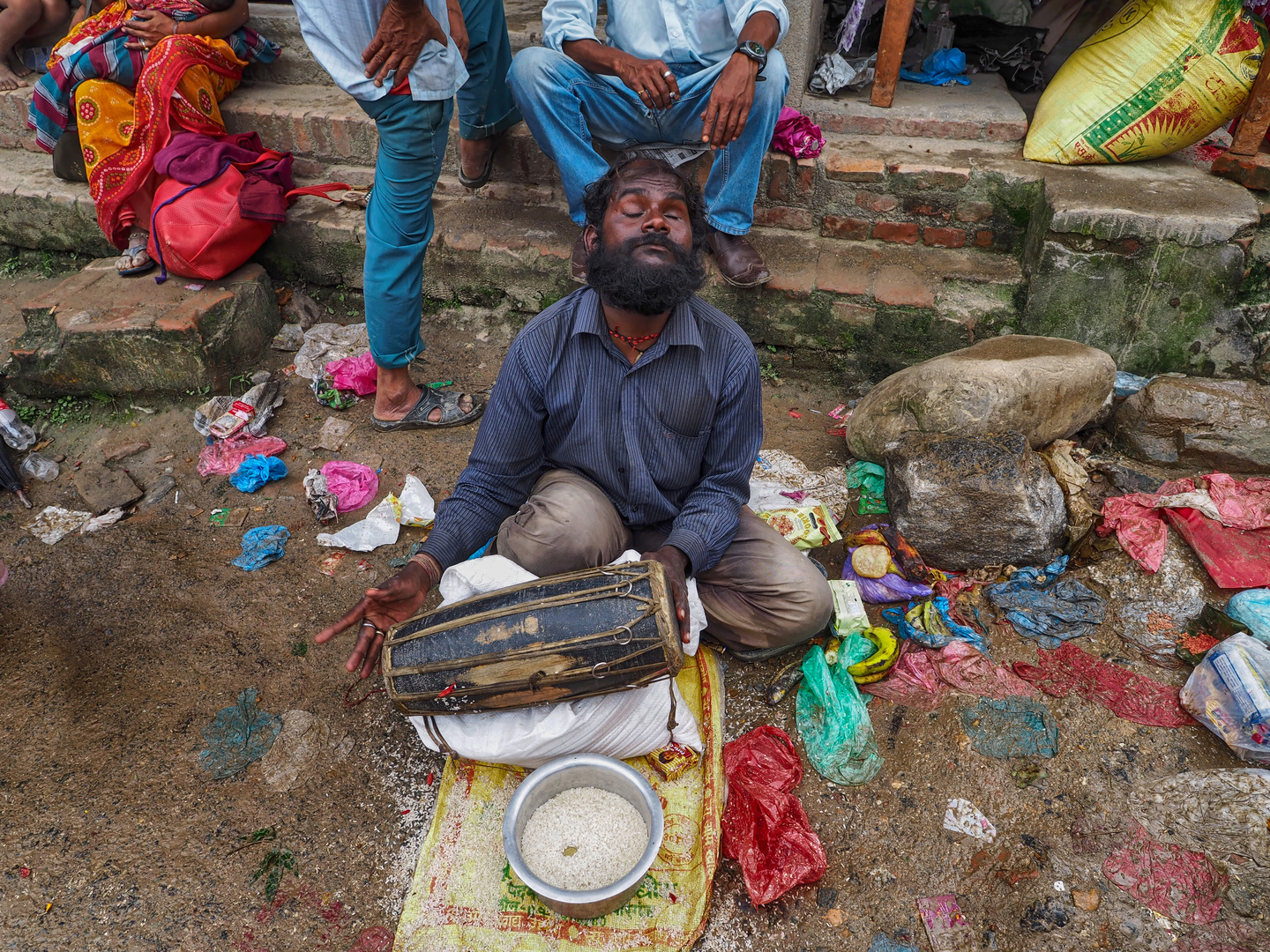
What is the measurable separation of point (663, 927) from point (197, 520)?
7.56 ft

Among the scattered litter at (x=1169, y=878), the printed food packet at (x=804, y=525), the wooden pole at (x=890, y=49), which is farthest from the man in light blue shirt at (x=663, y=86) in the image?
the scattered litter at (x=1169, y=878)

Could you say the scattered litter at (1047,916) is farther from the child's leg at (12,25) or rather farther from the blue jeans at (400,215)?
the child's leg at (12,25)

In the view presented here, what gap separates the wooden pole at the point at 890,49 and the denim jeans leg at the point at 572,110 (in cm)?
119

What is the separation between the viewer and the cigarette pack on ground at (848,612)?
2504 mm

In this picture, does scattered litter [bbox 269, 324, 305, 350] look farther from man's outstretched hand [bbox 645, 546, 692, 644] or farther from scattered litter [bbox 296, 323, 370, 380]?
man's outstretched hand [bbox 645, 546, 692, 644]

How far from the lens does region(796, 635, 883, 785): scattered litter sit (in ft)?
7.34

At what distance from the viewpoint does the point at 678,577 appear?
7.02ft

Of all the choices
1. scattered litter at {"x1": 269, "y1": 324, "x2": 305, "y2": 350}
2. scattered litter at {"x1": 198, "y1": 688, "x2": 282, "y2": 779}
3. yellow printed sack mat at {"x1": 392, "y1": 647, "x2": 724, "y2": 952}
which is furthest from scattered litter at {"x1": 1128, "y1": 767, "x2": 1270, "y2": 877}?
scattered litter at {"x1": 269, "y1": 324, "x2": 305, "y2": 350}

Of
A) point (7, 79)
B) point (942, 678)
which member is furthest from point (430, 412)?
point (7, 79)

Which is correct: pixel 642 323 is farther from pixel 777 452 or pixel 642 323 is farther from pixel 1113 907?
pixel 1113 907

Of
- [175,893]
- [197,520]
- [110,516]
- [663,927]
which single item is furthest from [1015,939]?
[110,516]

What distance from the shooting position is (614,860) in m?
1.90

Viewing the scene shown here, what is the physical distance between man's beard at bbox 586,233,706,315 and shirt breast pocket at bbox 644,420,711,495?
0.35 m

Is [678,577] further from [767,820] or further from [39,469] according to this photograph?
[39,469]
